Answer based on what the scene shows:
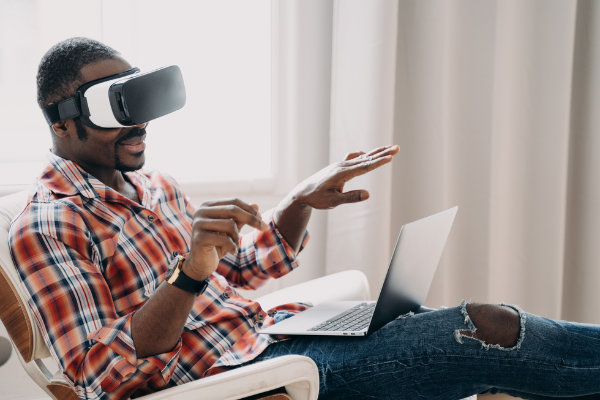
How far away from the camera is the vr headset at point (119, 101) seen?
1.15 meters

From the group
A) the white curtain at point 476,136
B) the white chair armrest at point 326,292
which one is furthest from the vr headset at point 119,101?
the white curtain at point 476,136

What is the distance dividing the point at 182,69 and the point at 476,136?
1.00 m

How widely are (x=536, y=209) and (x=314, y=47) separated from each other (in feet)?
3.10

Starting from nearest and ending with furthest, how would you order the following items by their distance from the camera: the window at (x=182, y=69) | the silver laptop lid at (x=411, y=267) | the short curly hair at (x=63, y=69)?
1. the silver laptop lid at (x=411, y=267)
2. the short curly hair at (x=63, y=69)
3. the window at (x=182, y=69)

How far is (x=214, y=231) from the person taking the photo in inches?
39.4

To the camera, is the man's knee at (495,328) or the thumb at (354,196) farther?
the thumb at (354,196)

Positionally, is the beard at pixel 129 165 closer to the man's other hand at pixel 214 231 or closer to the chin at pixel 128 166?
the chin at pixel 128 166

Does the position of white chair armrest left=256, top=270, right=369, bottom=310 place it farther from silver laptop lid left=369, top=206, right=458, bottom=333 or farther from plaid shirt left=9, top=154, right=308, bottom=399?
silver laptop lid left=369, top=206, right=458, bottom=333

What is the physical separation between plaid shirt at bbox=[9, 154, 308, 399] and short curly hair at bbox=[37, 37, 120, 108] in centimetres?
12

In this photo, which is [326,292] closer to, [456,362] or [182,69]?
[456,362]

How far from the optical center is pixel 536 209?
7.45 feet

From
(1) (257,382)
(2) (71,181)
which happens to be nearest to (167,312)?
(1) (257,382)

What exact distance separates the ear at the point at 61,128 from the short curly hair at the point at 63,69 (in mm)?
41

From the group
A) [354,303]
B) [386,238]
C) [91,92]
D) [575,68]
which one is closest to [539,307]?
A: [386,238]
